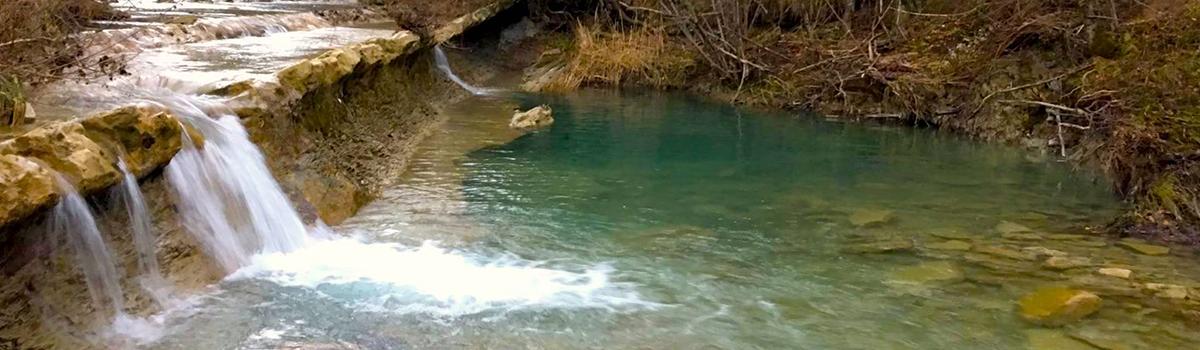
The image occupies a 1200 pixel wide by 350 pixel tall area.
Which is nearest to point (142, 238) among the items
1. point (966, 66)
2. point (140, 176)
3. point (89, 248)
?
point (140, 176)

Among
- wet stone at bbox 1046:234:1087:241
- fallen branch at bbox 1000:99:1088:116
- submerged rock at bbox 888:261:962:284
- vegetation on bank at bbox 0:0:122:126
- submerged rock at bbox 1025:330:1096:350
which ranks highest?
vegetation on bank at bbox 0:0:122:126

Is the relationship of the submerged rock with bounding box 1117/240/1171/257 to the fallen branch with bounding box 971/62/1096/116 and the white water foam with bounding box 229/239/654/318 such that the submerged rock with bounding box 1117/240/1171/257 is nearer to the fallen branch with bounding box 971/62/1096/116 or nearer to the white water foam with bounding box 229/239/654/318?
the white water foam with bounding box 229/239/654/318

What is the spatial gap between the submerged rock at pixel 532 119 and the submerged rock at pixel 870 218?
17.4ft

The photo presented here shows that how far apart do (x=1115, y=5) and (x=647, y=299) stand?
8556 millimetres

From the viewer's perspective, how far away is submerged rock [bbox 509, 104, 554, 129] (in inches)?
465

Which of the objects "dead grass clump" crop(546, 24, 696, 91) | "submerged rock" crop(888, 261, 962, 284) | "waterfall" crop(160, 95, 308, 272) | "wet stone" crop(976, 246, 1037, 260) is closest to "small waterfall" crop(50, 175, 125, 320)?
"waterfall" crop(160, 95, 308, 272)

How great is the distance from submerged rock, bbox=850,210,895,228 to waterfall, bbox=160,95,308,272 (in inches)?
162

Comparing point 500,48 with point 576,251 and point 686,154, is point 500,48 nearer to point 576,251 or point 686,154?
point 686,154

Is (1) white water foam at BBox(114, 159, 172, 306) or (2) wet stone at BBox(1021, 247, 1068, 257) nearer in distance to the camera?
(1) white water foam at BBox(114, 159, 172, 306)

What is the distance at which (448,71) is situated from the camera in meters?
16.3

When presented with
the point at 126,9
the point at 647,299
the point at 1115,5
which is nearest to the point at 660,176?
the point at 647,299

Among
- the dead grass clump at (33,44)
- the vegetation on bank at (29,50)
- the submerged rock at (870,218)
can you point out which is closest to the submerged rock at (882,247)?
the submerged rock at (870,218)

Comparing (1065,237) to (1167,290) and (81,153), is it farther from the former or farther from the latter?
(81,153)

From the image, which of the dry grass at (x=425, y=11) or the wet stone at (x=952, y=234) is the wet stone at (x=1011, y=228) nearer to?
the wet stone at (x=952, y=234)
